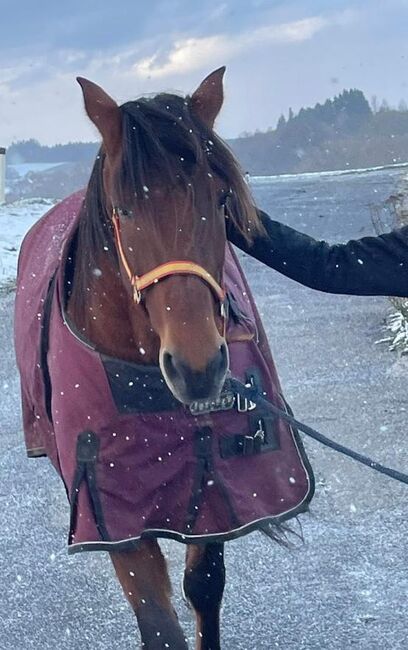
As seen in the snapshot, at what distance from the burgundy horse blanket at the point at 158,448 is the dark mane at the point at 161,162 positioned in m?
0.30

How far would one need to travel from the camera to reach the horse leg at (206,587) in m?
3.41

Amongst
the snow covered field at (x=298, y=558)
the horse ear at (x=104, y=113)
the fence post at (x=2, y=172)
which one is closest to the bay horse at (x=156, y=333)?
the horse ear at (x=104, y=113)

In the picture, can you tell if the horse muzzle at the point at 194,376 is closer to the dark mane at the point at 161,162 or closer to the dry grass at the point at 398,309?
the dark mane at the point at 161,162

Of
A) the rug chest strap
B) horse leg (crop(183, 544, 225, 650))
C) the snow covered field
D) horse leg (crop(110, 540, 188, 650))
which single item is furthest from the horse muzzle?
the snow covered field

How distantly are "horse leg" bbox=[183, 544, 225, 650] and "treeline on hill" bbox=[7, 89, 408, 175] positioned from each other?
133 ft

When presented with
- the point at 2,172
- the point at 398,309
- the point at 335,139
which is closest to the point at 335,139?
the point at 335,139

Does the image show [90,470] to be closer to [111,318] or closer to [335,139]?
[111,318]

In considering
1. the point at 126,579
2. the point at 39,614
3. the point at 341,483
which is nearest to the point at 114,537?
the point at 126,579

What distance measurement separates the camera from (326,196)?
2127cm

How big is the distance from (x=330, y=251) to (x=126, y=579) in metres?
1.15

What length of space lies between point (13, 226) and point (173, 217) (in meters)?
14.3

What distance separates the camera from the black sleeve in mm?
3094

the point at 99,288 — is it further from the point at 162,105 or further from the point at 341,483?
the point at 341,483

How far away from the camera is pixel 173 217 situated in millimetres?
2438
